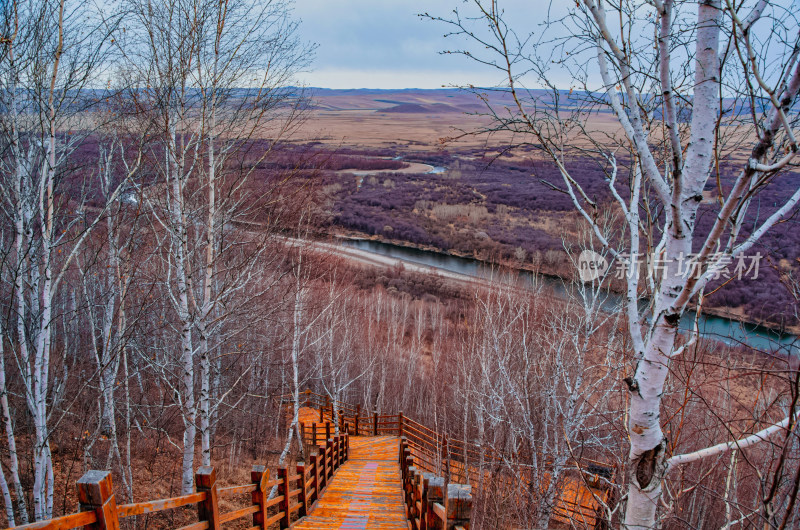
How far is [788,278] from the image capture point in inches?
150

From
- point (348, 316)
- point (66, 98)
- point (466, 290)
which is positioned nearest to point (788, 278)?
point (66, 98)

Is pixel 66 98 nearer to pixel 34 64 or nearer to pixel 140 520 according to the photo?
pixel 34 64

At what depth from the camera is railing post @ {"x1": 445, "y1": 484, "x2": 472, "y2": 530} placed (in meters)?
3.22

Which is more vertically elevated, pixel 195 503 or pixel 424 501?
pixel 195 503

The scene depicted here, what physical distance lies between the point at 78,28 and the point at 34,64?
0.70 m

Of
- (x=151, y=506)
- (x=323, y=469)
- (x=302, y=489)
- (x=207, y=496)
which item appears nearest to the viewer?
(x=151, y=506)

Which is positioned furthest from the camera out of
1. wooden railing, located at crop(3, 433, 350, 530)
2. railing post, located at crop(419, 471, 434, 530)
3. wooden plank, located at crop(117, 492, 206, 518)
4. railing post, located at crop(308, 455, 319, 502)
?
railing post, located at crop(308, 455, 319, 502)

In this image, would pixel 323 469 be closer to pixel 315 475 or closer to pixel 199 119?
pixel 315 475

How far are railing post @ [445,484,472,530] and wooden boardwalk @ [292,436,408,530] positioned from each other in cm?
325

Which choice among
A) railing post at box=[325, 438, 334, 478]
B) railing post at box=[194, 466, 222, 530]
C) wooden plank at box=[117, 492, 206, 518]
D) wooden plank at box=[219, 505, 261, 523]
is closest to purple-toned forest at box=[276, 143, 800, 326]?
railing post at box=[325, 438, 334, 478]

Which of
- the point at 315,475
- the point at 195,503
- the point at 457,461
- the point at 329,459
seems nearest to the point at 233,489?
the point at 195,503

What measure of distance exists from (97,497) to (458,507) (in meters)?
2.25

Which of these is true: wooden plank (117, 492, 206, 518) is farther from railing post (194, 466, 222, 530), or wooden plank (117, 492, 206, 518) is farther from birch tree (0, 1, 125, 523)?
birch tree (0, 1, 125, 523)

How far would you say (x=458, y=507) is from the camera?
10.6 feet
